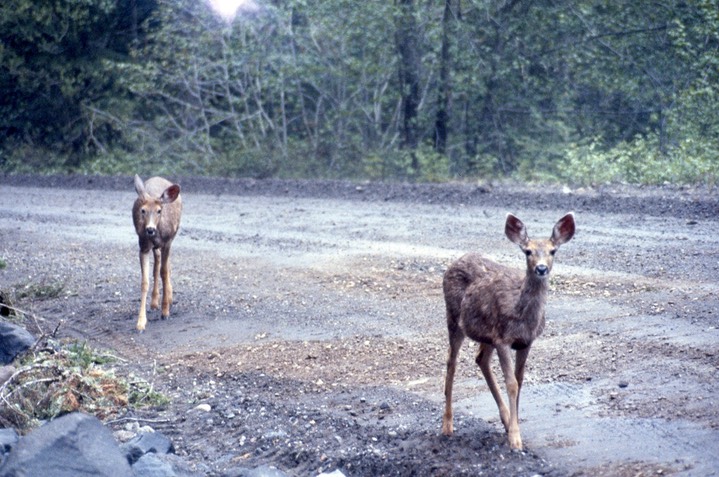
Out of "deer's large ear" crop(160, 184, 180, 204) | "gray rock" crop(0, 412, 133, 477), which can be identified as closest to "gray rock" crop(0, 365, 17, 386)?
"gray rock" crop(0, 412, 133, 477)

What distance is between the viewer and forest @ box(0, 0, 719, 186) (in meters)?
23.6

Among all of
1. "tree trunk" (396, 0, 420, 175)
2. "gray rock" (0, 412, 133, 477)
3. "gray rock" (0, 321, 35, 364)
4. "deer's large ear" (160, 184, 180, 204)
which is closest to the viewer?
"gray rock" (0, 412, 133, 477)

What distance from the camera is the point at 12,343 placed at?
9.16 metres

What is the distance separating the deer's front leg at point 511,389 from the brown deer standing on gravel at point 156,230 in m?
5.27

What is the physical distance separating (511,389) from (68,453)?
2659mm

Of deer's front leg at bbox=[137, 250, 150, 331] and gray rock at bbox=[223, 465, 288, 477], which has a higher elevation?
deer's front leg at bbox=[137, 250, 150, 331]

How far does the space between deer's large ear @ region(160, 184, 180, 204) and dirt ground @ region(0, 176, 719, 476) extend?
1217 mm

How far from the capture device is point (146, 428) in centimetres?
792

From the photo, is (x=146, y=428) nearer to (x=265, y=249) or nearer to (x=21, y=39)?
(x=265, y=249)

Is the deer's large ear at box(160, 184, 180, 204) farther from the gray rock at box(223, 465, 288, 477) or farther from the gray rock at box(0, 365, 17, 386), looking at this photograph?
the gray rock at box(223, 465, 288, 477)

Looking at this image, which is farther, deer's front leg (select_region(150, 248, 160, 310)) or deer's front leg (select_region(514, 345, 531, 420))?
deer's front leg (select_region(150, 248, 160, 310))

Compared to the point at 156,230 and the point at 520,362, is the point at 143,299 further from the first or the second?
the point at 520,362

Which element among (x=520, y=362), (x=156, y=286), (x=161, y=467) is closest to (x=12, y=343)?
→ (x=156, y=286)

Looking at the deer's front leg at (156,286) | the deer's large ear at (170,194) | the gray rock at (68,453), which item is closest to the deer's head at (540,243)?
the gray rock at (68,453)
